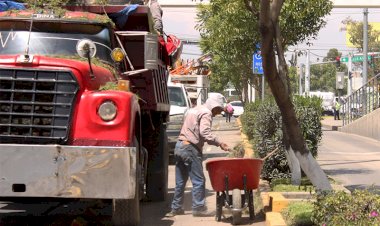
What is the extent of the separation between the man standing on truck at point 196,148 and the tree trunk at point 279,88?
1816 mm

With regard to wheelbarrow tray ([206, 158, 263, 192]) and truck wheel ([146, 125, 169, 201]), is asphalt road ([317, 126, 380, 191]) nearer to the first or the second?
wheelbarrow tray ([206, 158, 263, 192])

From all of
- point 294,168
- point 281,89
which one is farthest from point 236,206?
point 281,89

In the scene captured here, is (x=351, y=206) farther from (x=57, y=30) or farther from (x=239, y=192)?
(x=57, y=30)

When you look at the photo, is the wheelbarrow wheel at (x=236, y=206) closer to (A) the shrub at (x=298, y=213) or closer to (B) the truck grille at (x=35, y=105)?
(A) the shrub at (x=298, y=213)

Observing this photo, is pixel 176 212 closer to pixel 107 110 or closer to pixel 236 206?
pixel 236 206

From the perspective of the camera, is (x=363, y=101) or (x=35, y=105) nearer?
(x=35, y=105)

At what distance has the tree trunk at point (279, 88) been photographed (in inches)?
278

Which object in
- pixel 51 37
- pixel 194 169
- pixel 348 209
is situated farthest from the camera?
pixel 194 169

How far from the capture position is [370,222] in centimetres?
651

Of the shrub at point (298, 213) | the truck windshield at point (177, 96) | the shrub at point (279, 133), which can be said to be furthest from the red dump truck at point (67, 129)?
the truck windshield at point (177, 96)

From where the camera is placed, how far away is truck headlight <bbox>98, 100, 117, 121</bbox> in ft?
24.3

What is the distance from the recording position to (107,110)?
742 cm

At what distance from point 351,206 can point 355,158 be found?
44.3ft

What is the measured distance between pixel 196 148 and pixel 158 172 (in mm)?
1467
